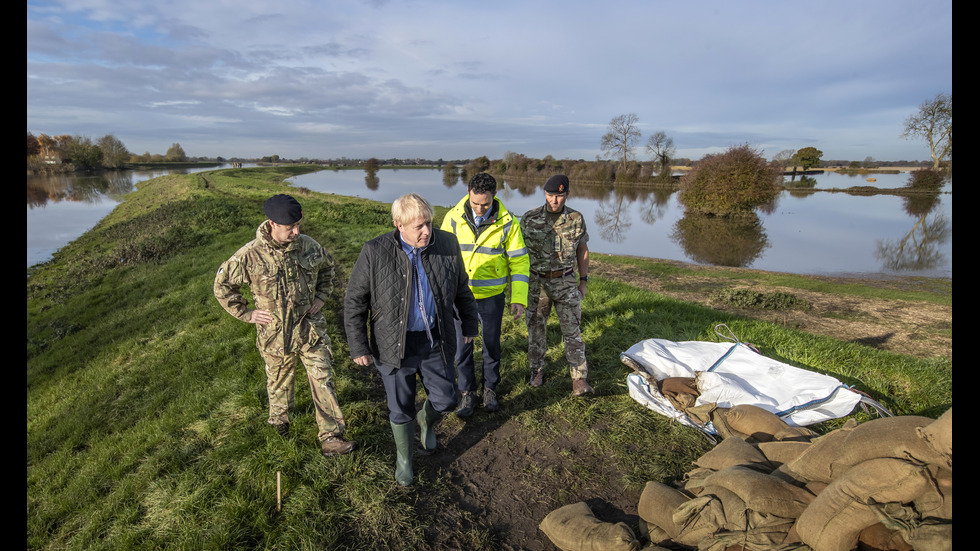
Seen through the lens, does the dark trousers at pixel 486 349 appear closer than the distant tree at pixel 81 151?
Yes

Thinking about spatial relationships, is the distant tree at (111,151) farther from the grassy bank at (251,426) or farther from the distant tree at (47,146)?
the grassy bank at (251,426)

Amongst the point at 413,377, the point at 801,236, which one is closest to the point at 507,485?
the point at 413,377

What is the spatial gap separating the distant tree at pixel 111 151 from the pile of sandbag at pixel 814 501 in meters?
101

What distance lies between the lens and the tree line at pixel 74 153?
68.6m

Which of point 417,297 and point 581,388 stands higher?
point 417,297

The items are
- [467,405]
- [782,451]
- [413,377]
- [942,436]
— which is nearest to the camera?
[942,436]

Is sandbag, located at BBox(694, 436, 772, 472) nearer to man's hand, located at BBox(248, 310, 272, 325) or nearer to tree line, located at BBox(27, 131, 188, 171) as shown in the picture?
man's hand, located at BBox(248, 310, 272, 325)

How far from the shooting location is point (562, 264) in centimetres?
490

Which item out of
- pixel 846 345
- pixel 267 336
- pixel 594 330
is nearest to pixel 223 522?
pixel 267 336

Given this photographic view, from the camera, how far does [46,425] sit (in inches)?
240

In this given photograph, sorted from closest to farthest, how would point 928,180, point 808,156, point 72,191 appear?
point 928,180 < point 72,191 < point 808,156

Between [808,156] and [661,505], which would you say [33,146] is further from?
[808,156]

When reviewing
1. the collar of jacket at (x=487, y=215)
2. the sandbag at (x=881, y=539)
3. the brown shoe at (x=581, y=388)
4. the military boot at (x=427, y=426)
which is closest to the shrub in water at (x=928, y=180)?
the brown shoe at (x=581, y=388)

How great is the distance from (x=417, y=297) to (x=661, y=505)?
221cm
